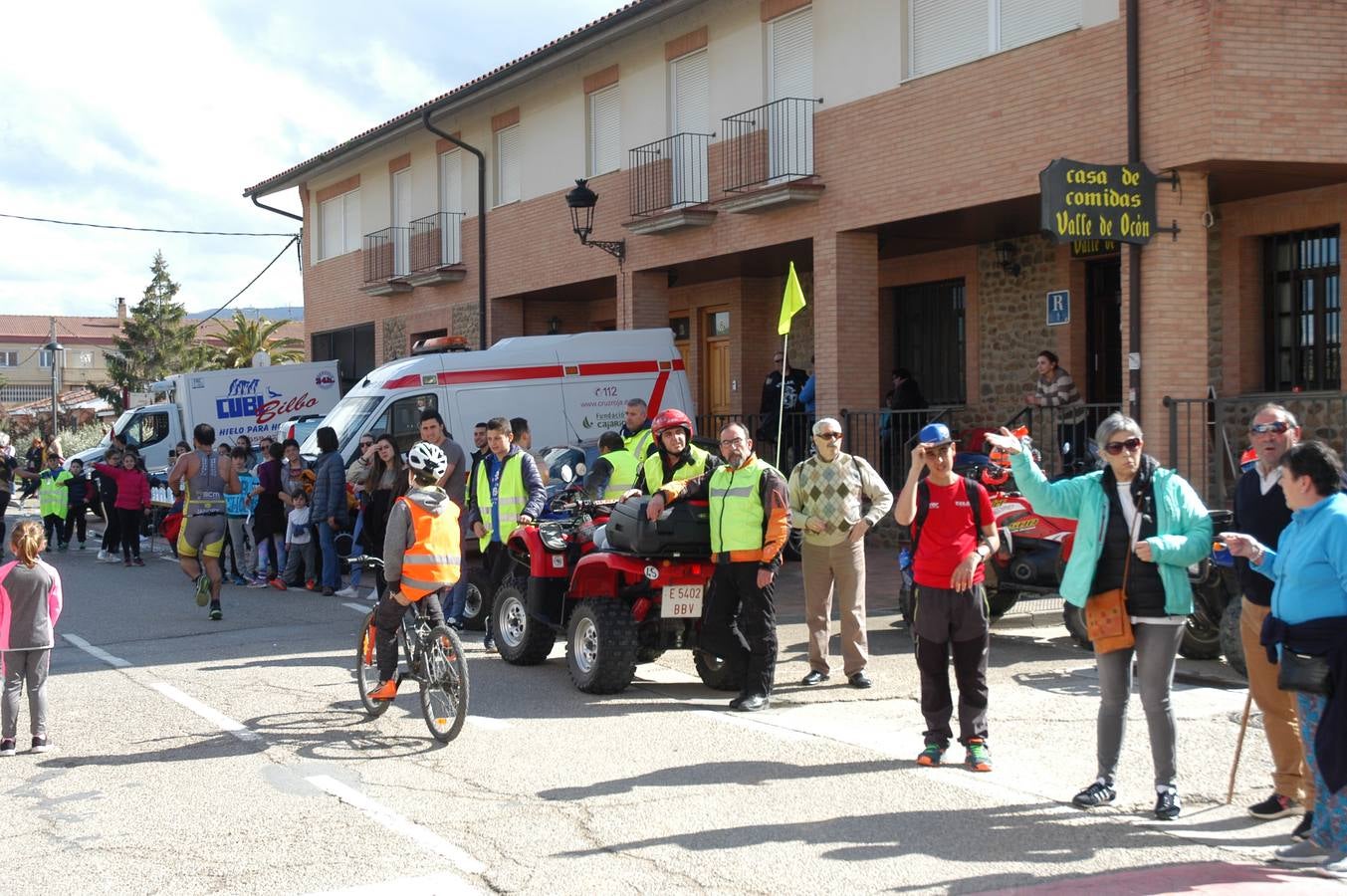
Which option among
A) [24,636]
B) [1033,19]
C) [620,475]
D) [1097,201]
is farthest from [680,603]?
[1033,19]

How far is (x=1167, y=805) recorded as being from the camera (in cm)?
628

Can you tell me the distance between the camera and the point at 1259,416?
645 cm

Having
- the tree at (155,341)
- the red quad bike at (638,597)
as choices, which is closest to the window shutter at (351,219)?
the red quad bike at (638,597)

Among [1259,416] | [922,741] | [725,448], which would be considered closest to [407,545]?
[725,448]

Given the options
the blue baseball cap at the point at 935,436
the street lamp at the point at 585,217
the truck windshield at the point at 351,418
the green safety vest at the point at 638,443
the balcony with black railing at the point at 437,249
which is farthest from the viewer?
the balcony with black railing at the point at 437,249

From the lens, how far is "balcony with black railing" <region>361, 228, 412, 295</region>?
28.2 m

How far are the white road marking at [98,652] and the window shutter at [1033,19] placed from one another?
10861mm

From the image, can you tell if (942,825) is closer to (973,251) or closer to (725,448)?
(725,448)

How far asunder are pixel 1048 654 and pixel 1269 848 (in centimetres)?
491

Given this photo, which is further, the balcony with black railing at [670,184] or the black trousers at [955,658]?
the balcony with black railing at [670,184]

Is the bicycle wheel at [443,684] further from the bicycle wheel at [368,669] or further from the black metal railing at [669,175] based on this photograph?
the black metal railing at [669,175]

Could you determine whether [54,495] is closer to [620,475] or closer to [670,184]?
[670,184]

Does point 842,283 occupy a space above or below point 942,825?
above

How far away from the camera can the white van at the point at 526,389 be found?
17484 mm
